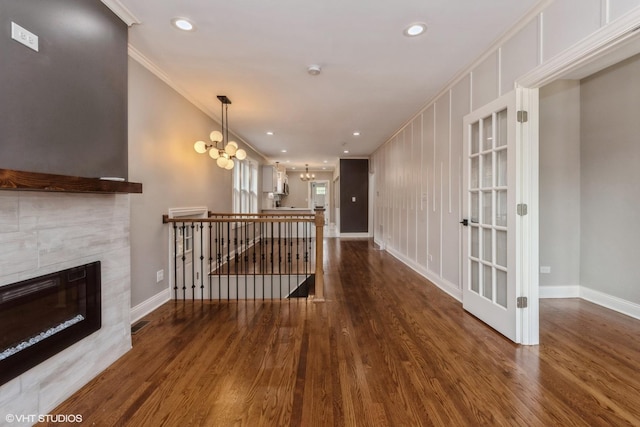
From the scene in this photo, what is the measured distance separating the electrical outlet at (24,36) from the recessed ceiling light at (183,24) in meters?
1.01

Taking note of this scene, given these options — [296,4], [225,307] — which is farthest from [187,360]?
[296,4]

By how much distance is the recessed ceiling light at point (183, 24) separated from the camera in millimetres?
2250

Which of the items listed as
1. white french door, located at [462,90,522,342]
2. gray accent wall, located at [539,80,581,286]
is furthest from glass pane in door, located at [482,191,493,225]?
gray accent wall, located at [539,80,581,286]

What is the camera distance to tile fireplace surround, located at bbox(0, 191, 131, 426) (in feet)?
4.80

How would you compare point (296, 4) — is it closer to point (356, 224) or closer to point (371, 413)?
point (371, 413)

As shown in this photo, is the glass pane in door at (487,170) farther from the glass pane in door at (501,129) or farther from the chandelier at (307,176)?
the chandelier at (307,176)

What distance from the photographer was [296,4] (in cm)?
208

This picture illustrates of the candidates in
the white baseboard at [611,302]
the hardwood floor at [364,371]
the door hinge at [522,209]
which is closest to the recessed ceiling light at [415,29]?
the door hinge at [522,209]

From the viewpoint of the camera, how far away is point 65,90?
1737 millimetres

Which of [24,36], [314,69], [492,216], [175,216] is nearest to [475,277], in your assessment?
[492,216]

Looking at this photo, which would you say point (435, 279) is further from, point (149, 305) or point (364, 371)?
point (149, 305)

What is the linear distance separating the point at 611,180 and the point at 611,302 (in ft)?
4.54

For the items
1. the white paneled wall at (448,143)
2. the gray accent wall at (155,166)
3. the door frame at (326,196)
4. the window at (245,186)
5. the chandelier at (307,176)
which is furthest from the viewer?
the door frame at (326,196)

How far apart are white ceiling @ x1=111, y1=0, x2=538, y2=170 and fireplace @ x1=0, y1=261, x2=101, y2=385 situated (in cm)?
210
